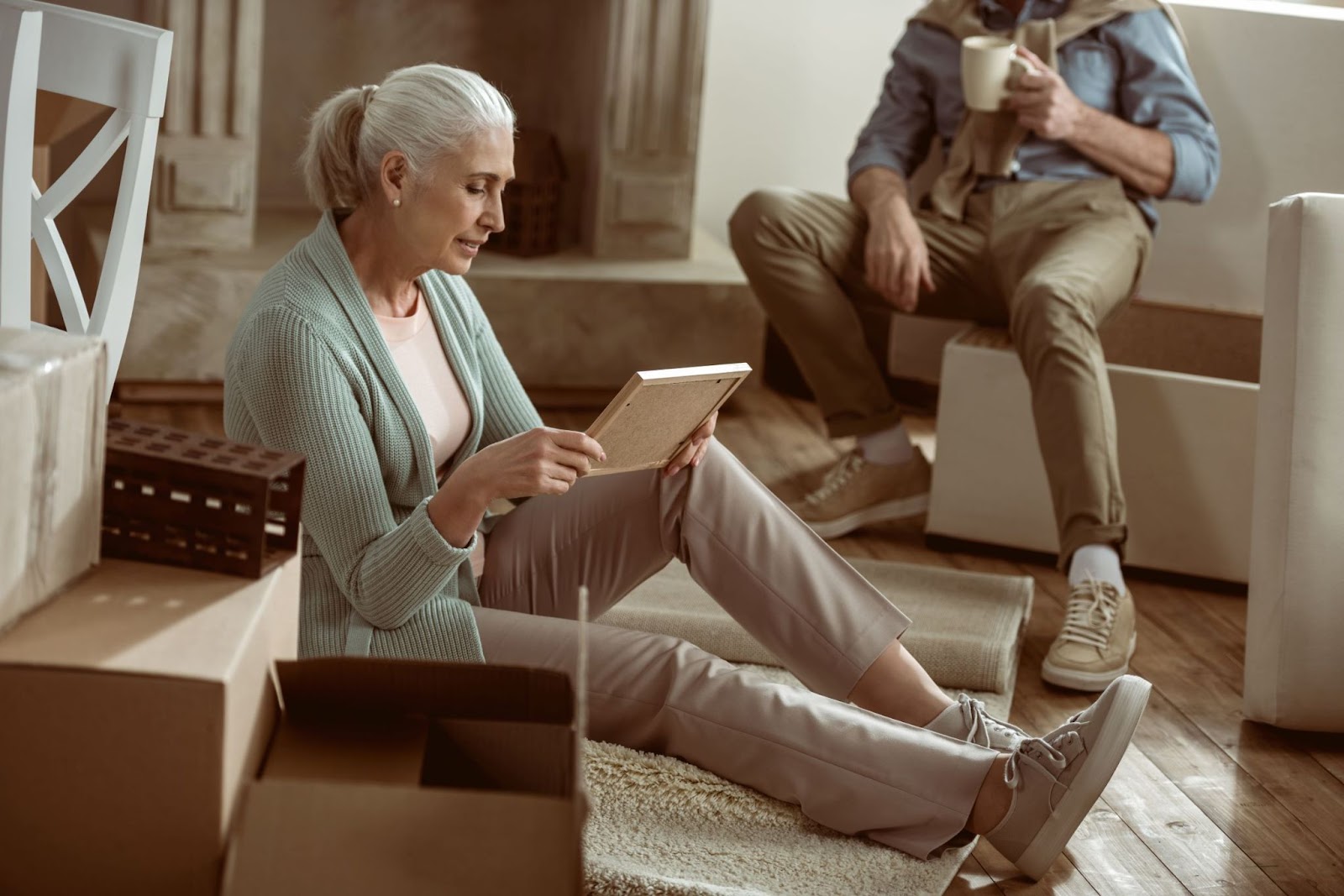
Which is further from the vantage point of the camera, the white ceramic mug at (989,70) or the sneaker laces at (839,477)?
the sneaker laces at (839,477)

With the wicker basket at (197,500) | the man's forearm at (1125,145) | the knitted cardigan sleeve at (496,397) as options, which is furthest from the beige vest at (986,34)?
the wicker basket at (197,500)

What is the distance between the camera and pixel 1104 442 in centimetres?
230

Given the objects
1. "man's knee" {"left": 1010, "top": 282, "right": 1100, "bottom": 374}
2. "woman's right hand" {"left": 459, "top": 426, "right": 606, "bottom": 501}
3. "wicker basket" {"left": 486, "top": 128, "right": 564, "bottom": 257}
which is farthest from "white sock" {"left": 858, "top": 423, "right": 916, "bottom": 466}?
"woman's right hand" {"left": 459, "top": 426, "right": 606, "bottom": 501}

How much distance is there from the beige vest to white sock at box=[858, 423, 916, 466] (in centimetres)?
40

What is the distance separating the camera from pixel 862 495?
2.68 metres

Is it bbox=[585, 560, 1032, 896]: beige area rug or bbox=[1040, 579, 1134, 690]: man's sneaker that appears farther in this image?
bbox=[1040, 579, 1134, 690]: man's sneaker

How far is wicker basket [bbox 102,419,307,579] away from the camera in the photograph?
1.11 metres

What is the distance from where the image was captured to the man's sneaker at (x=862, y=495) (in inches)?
105

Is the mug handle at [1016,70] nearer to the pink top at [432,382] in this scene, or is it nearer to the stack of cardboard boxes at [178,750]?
the pink top at [432,382]

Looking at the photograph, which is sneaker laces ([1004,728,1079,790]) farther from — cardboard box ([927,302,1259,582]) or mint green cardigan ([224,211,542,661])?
cardboard box ([927,302,1259,582])

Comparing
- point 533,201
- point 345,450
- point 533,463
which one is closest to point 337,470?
point 345,450

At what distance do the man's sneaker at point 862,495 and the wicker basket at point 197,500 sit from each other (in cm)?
157

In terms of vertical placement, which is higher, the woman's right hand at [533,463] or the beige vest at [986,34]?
the beige vest at [986,34]

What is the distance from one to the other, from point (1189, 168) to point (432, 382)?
1533mm
